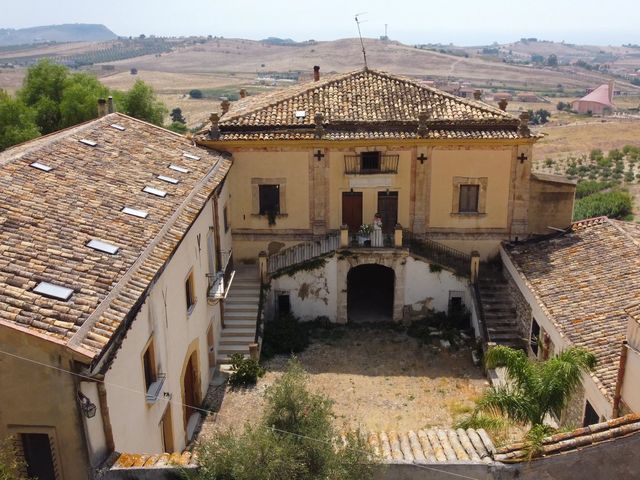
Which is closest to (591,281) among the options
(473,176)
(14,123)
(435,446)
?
(473,176)

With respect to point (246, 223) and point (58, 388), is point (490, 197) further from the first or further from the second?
point (58, 388)

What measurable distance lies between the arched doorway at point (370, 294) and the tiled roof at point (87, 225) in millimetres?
9403

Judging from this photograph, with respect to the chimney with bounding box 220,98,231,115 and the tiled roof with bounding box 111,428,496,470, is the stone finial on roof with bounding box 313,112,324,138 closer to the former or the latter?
the chimney with bounding box 220,98,231,115

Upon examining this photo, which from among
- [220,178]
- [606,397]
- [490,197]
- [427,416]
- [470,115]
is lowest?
[427,416]

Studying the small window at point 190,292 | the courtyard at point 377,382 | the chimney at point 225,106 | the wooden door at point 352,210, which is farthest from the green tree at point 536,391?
the chimney at point 225,106

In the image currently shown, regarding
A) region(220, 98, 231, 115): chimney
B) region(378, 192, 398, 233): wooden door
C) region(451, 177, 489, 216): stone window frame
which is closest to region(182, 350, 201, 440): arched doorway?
region(378, 192, 398, 233): wooden door

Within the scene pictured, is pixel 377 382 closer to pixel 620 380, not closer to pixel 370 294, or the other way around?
pixel 370 294

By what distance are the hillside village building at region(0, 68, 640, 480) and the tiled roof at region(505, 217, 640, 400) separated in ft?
0.44

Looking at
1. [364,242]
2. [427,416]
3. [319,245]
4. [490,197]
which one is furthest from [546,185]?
[427,416]

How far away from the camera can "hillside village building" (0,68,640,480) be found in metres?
13.1

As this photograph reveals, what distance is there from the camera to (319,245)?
26984mm

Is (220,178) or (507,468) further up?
(220,178)

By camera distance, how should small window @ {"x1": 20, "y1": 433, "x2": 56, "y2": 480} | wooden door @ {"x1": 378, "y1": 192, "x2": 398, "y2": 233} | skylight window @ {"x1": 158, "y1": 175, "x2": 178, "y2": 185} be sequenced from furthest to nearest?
wooden door @ {"x1": 378, "y1": 192, "x2": 398, "y2": 233}
skylight window @ {"x1": 158, "y1": 175, "x2": 178, "y2": 185}
small window @ {"x1": 20, "y1": 433, "x2": 56, "y2": 480}

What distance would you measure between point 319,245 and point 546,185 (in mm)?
10186
